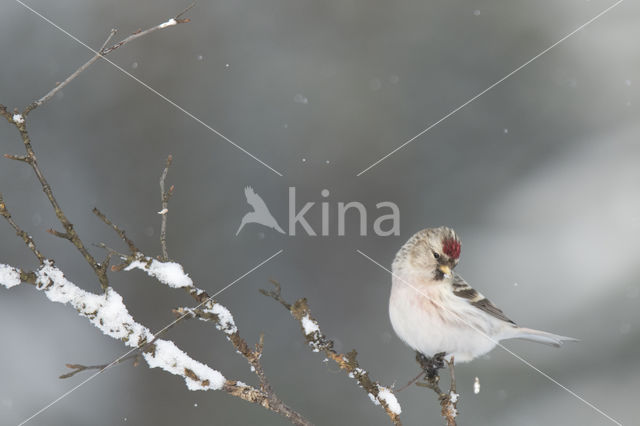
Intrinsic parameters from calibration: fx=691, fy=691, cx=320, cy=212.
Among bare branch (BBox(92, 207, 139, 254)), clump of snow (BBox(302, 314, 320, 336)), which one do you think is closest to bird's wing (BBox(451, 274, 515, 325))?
clump of snow (BBox(302, 314, 320, 336))

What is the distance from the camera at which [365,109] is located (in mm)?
6473

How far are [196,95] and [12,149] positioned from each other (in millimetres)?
1616

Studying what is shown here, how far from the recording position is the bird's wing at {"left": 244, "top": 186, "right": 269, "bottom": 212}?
5.79m

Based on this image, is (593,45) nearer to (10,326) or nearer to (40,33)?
(40,33)

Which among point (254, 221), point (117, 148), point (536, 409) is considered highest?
point (117, 148)

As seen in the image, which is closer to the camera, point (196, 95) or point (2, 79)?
point (2, 79)

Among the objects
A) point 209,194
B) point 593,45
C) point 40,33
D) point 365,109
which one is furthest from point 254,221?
point 593,45

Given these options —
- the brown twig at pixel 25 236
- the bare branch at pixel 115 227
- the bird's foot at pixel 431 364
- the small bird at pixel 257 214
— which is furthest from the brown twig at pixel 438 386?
the small bird at pixel 257 214

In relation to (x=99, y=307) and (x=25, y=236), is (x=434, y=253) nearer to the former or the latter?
(x=99, y=307)

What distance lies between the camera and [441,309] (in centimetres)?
302

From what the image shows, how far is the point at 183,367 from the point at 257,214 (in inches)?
174

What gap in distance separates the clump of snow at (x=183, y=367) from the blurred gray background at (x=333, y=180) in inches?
145

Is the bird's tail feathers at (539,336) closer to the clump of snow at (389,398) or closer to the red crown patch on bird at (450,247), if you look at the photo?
the red crown patch on bird at (450,247)
